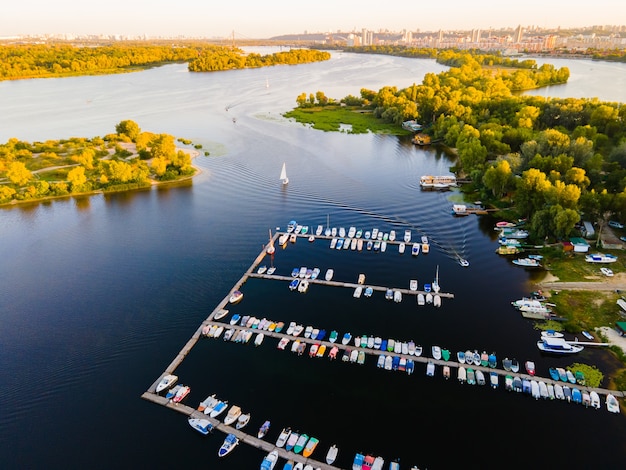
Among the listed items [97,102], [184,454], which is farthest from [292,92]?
[184,454]

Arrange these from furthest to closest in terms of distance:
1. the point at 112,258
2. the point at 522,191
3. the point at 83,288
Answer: the point at 522,191
the point at 112,258
the point at 83,288

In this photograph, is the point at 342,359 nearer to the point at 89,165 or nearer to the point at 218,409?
the point at 218,409

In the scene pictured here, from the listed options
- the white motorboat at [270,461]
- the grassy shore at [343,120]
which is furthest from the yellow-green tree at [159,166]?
the white motorboat at [270,461]

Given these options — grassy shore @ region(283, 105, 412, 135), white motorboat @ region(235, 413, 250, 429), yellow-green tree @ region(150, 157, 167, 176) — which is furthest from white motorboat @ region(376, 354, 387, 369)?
grassy shore @ region(283, 105, 412, 135)

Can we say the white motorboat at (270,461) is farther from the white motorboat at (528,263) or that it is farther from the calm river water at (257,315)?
the white motorboat at (528,263)

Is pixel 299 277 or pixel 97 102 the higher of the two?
pixel 97 102

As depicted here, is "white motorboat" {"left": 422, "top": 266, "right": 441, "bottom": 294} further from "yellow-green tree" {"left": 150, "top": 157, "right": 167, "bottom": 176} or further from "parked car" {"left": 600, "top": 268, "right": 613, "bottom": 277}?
"yellow-green tree" {"left": 150, "top": 157, "right": 167, "bottom": 176}

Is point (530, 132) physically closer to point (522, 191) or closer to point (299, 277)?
point (522, 191)

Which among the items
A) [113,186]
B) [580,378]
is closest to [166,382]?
[580,378]
